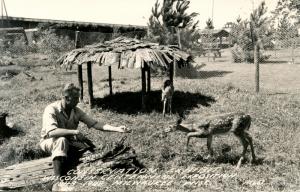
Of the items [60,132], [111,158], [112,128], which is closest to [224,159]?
[111,158]

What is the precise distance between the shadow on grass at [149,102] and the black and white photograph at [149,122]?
39mm

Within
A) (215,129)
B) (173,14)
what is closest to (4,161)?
(215,129)

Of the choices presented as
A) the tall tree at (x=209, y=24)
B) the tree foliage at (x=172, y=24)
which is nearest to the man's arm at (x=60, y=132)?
the tree foliage at (x=172, y=24)

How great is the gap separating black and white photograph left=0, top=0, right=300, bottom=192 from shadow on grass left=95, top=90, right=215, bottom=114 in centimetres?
4

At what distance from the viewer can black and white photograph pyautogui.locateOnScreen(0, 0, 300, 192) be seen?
698 cm

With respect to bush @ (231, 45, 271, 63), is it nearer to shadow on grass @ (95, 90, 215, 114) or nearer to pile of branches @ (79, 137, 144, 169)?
shadow on grass @ (95, 90, 215, 114)

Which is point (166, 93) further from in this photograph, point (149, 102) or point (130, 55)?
point (149, 102)

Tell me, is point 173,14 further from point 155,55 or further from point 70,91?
point 70,91

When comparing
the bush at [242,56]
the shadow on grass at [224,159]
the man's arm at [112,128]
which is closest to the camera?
the man's arm at [112,128]

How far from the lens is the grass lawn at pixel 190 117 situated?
7677 millimetres

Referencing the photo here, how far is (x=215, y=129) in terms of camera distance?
848cm

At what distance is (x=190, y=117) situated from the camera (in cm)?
1318

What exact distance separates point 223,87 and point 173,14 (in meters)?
8.24

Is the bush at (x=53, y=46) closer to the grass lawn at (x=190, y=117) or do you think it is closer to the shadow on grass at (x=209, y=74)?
the grass lawn at (x=190, y=117)
